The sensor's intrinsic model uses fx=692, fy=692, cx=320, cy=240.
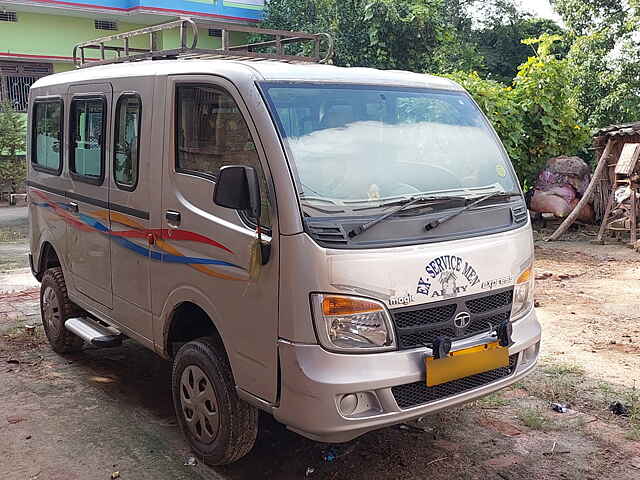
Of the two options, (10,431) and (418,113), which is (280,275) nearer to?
(418,113)

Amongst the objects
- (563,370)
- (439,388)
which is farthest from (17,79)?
(439,388)

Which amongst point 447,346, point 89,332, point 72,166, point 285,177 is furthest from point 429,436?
point 72,166

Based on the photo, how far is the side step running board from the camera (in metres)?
4.77

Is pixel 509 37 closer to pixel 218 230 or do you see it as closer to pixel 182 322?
pixel 182 322

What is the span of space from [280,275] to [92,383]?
104 inches

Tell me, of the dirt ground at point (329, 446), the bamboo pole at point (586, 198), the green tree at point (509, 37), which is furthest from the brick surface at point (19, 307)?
the green tree at point (509, 37)

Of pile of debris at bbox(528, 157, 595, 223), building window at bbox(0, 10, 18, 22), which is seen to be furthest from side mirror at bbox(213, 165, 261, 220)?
building window at bbox(0, 10, 18, 22)

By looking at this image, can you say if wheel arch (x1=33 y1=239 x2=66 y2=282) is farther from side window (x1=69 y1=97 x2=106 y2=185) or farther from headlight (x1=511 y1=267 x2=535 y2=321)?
headlight (x1=511 y1=267 x2=535 y2=321)

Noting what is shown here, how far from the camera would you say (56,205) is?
538 cm

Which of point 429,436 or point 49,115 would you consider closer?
point 429,436

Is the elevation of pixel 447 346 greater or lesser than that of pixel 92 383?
greater

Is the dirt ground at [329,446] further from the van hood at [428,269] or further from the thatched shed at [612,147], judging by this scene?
the thatched shed at [612,147]

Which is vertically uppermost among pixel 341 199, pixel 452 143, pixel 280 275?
pixel 452 143

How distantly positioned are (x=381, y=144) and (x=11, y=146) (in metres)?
15.9
